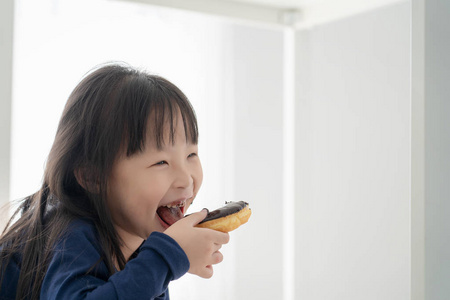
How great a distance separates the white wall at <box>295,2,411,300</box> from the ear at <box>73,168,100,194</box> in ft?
3.21

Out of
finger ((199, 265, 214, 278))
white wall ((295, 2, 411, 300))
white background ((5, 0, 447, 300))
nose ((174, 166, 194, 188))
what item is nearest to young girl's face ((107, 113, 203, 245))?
nose ((174, 166, 194, 188))

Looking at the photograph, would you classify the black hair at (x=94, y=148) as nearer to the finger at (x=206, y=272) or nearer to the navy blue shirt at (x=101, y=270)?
the navy blue shirt at (x=101, y=270)

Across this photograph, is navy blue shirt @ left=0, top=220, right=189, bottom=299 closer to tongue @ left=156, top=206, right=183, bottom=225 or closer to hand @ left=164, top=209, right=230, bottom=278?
hand @ left=164, top=209, right=230, bottom=278

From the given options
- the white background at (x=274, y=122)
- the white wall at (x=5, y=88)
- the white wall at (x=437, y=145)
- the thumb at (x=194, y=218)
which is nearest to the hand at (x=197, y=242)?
the thumb at (x=194, y=218)

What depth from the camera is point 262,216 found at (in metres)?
1.92

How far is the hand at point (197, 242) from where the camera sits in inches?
27.2

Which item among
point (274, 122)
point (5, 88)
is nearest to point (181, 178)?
point (5, 88)

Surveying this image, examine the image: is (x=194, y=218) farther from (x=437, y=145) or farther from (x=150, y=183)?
(x=437, y=145)

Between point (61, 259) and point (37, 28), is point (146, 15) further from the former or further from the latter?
point (61, 259)

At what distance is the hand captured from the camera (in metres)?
0.69

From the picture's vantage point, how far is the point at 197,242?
0.70 metres

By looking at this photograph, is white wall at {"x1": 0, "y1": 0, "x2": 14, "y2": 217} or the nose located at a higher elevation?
white wall at {"x1": 0, "y1": 0, "x2": 14, "y2": 217}

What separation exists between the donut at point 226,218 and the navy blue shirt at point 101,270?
0.09 meters

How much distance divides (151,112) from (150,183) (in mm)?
111
